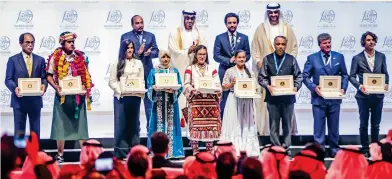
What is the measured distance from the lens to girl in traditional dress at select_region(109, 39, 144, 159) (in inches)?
387

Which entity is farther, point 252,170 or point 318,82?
point 318,82

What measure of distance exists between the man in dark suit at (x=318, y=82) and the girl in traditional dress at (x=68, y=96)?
300 cm

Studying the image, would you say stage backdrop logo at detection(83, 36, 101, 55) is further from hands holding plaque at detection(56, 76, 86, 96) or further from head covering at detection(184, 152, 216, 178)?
head covering at detection(184, 152, 216, 178)

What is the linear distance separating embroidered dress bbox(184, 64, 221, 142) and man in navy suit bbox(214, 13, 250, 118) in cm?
56

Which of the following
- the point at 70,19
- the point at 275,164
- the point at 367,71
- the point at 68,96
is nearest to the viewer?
the point at 275,164

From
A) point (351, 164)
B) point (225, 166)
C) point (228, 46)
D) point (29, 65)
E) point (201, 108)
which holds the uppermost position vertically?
point (228, 46)

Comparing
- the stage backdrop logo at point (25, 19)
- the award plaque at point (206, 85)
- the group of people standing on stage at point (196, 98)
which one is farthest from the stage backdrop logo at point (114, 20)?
the award plaque at point (206, 85)

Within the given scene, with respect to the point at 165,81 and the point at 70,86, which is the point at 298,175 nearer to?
the point at 165,81

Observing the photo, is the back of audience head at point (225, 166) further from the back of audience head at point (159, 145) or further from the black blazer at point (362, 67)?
the black blazer at point (362, 67)

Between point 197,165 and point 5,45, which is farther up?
point 5,45

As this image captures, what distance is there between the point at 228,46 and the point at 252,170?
5004mm

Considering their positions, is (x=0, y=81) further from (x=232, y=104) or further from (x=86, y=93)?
(x=232, y=104)

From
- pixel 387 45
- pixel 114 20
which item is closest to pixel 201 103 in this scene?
pixel 114 20

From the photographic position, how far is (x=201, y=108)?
9.84m
